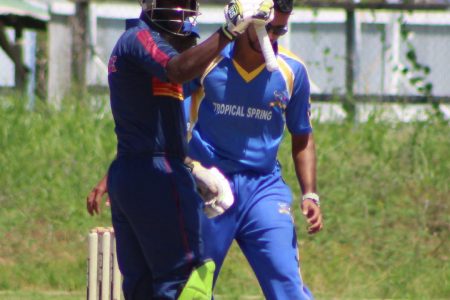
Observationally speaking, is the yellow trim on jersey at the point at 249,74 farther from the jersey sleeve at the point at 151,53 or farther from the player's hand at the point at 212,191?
the jersey sleeve at the point at 151,53

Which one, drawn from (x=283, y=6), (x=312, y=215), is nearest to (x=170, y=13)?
(x=283, y=6)

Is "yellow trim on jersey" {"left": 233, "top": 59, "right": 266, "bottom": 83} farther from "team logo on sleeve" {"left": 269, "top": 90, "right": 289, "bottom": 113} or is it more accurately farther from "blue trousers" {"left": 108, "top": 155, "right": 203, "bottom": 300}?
"blue trousers" {"left": 108, "top": 155, "right": 203, "bottom": 300}

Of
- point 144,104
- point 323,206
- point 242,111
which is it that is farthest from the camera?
point 323,206

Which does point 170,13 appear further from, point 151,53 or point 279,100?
point 279,100

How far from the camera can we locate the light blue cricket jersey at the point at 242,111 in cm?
582

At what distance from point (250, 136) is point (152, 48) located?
1146mm

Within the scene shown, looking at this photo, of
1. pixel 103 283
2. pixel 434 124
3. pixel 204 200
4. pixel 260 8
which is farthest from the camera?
pixel 434 124

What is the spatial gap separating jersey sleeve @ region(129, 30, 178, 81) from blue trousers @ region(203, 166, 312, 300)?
3.70 ft

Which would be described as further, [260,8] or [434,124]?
[434,124]

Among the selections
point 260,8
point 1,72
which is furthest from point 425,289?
point 1,72

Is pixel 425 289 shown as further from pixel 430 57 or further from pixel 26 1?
pixel 26 1

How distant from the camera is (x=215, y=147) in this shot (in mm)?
5910

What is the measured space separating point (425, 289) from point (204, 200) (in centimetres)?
390

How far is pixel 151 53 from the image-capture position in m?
4.86
